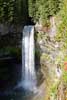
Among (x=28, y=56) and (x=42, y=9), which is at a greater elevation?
(x=42, y=9)

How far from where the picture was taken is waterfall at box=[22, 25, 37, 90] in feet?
Result: 58.5

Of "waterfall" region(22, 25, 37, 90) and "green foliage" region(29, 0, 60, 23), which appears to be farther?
"waterfall" region(22, 25, 37, 90)

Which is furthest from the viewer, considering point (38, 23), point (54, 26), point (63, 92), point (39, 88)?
point (38, 23)

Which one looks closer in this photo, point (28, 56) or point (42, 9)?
point (42, 9)

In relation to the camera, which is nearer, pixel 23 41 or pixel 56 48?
pixel 56 48

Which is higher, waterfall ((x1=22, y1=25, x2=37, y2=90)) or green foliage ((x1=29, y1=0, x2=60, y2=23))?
green foliage ((x1=29, y1=0, x2=60, y2=23))

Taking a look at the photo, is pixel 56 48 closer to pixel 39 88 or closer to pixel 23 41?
pixel 39 88

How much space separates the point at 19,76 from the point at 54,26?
3.82m

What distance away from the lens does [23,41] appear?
18.9 m

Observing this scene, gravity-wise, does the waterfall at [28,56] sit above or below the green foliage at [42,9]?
below

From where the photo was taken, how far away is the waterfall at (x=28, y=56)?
702 inches

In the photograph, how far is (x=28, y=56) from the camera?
18.3 m

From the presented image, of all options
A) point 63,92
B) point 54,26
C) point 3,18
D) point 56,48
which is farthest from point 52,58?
point 63,92

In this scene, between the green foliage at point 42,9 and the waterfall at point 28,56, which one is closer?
the green foliage at point 42,9
